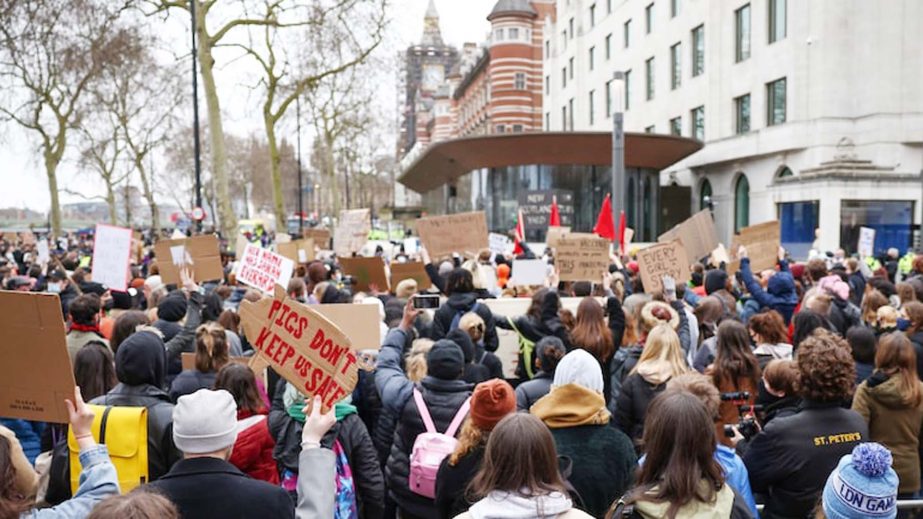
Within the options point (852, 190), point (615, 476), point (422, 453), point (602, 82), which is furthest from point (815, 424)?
point (602, 82)

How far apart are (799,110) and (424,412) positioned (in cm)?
2951

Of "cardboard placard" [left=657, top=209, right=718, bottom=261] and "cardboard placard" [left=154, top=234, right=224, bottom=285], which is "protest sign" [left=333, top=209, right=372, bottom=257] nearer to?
"cardboard placard" [left=154, top=234, right=224, bottom=285]

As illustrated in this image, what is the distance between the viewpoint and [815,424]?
372 cm

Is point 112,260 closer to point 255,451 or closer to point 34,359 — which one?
point 255,451

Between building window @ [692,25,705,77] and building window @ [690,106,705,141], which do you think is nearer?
building window @ [692,25,705,77]

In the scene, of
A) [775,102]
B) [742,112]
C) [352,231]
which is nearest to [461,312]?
[352,231]

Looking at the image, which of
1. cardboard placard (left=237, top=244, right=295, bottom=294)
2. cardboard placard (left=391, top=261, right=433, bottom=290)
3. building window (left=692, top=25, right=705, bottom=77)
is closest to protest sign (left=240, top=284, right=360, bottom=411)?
cardboard placard (left=237, top=244, right=295, bottom=294)

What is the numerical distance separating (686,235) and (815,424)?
7784 mm

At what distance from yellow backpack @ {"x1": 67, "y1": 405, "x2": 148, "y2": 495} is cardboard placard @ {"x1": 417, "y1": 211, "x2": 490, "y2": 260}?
7549 mm

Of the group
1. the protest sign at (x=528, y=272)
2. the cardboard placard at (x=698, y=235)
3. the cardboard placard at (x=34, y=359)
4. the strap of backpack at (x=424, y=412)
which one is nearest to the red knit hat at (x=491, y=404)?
the strap of backpack at (x=424, y=412)

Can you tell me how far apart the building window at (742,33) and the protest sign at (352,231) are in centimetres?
2389

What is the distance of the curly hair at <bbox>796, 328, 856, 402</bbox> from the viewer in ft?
12.2

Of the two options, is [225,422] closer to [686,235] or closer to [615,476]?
[615,476]

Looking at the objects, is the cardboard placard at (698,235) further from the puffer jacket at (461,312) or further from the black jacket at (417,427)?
the black jacket at (417,427)
